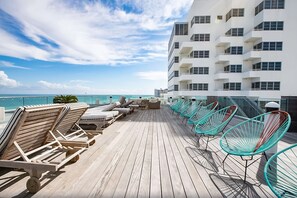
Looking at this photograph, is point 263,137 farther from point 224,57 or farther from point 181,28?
point 181,28

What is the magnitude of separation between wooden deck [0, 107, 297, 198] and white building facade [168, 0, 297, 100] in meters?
17.7

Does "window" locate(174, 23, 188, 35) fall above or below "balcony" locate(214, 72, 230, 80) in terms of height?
above

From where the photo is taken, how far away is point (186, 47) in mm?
20047

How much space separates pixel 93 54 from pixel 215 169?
13.8 metres

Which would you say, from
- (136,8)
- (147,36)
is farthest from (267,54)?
(136,8)

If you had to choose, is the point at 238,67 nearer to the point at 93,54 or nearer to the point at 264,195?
the point at 93,54

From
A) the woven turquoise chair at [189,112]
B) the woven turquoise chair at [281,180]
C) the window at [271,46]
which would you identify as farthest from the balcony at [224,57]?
the woven turquoise chair at [281,180]

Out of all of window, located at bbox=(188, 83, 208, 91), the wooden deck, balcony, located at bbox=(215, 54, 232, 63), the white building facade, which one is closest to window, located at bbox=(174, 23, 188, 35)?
the white building facade

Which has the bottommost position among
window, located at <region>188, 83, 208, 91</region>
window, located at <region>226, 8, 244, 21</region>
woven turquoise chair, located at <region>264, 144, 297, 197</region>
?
woven turquoise chair, located at <region>264, 144, 297, 197</region>

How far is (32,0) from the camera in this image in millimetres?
5863

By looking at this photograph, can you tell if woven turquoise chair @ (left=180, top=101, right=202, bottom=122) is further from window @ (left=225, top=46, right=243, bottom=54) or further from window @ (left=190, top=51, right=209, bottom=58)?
window @ (left=225, top=46, right=243, bottom=54)

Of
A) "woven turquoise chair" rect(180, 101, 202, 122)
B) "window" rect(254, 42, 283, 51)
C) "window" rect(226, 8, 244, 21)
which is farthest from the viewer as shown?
"window" rect(226, 8, 244, 21)

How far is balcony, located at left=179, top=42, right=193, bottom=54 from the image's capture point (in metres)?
19.5

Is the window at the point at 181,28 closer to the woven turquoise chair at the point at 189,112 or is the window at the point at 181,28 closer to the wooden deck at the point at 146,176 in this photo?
the woven turquoise chair at the point at 189,112
